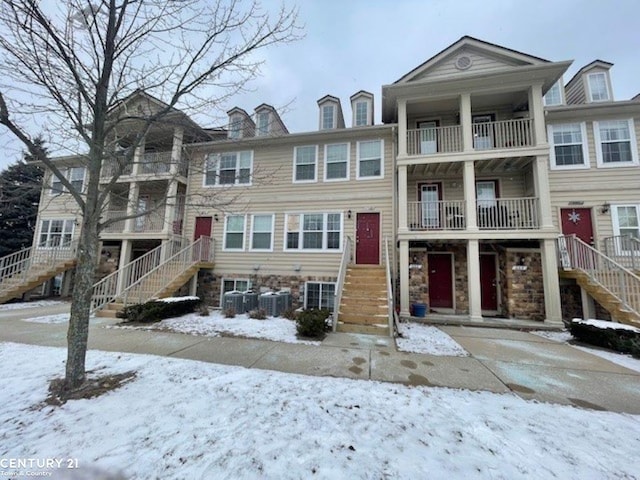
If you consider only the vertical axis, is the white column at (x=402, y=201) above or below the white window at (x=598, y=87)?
below

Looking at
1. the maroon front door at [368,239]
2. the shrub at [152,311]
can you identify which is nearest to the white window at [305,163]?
the maroon front door at [368,239]

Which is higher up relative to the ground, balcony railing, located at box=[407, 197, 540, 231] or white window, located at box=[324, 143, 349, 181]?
white window, located at box=[324, 143, 349, 181]

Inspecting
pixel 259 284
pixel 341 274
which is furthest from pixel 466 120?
pixel 259 284

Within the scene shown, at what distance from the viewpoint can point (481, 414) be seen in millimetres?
2986

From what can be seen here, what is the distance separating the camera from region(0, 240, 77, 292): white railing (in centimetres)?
1039

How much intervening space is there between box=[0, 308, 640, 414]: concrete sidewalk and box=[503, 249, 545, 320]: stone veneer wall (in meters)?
2.09

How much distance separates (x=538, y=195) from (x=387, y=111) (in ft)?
20.3

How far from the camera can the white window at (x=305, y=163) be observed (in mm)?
10969

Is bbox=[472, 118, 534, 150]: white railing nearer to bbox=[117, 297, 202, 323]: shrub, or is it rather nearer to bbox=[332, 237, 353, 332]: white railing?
bbox=[332, 237, 353, 332]: white railing

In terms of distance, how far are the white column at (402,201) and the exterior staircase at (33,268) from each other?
1400cm

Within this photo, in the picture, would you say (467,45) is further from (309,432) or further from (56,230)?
(56,230)

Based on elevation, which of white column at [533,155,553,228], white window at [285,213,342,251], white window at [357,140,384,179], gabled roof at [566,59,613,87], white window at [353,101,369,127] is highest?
gabled roof at [566,59,613,87]

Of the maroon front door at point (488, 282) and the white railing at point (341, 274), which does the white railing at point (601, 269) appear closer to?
the maroon front door at point (488, 282)

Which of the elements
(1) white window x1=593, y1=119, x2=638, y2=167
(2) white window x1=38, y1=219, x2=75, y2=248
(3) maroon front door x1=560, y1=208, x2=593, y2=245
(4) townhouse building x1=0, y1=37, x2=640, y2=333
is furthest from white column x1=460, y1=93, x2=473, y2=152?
(2) white window x1=38, y1=219, x2=75, y2=248
